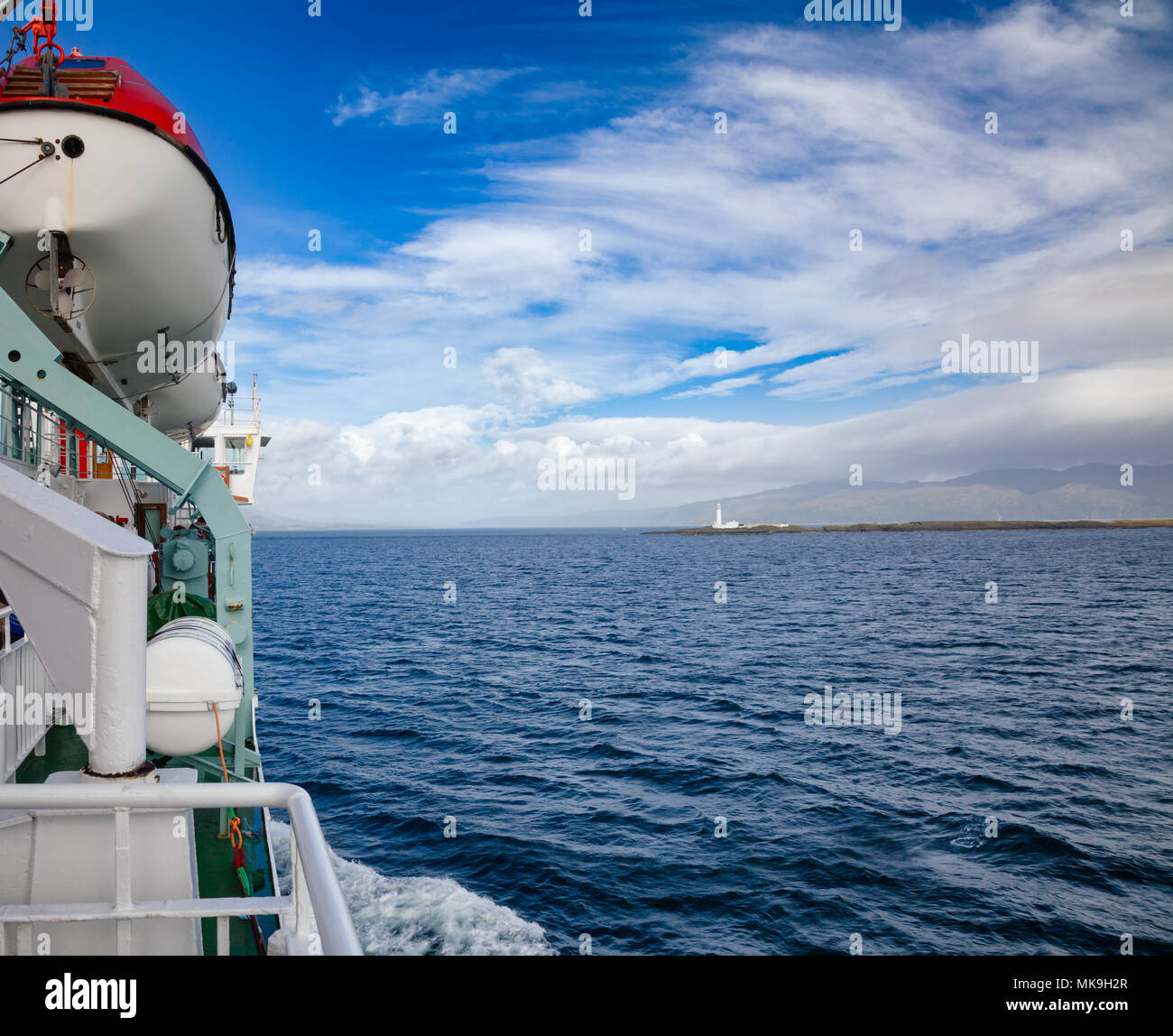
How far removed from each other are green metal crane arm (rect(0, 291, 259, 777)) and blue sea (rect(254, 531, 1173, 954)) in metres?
4.92

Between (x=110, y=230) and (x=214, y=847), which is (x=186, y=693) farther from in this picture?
(x=110, y=230)

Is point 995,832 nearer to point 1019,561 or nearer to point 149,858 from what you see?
point 149,858

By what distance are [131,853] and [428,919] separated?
8935mm

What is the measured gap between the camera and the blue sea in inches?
462

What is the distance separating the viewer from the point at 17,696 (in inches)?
351

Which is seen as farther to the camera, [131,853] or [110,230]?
[110,230]

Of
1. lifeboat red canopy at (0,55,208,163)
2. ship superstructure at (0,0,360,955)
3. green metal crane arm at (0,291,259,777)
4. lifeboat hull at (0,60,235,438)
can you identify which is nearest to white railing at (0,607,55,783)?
ship superstructure at (0,0,360,955)

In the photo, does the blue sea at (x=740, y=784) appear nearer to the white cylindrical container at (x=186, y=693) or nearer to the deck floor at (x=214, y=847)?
the deck floor at (x=214, y=847)

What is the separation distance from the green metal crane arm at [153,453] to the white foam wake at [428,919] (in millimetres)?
3231

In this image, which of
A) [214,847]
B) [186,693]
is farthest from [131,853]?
[214,847]
